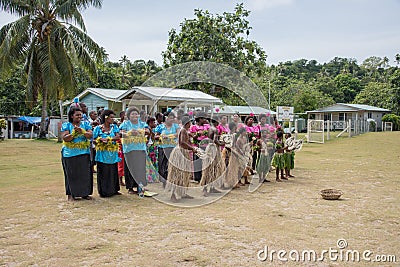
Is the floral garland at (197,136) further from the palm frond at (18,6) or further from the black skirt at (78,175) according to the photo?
the palm frond at (18,6)

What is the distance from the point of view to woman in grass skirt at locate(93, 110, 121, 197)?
7047 millimetres

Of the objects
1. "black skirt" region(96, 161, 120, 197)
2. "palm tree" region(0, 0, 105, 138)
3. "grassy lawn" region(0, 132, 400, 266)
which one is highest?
"palm tree" region(0, 0, 105, 138)

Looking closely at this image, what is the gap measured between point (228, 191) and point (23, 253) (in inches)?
173

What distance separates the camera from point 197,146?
7.68m

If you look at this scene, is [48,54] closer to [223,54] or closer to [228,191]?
[223,54]

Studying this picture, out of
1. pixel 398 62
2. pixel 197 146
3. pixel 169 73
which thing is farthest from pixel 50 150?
pixel 398 62

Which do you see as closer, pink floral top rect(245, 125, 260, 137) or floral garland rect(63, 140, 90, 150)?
floral garland rect(63, 140, 90, 150)

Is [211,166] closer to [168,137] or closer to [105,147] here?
[168,137]

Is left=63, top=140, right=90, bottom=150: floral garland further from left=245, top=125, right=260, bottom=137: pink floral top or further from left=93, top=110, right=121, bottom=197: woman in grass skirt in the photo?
left=245, top=125, right=260, bottom=137: pink floral top

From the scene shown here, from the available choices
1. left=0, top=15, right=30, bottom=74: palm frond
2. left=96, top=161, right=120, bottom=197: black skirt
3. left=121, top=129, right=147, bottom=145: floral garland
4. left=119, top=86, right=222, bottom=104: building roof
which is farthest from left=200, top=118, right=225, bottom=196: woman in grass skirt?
left=0, top=15, right=30, bottom=74: palm frond

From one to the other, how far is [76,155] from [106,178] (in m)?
0.80

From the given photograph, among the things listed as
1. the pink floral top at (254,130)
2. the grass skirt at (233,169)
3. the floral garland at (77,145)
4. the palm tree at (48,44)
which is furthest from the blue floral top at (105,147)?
the palm tree at (48,44)

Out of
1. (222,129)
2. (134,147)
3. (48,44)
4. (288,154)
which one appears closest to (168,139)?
(134,147)

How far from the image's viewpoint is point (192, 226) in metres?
5.30
